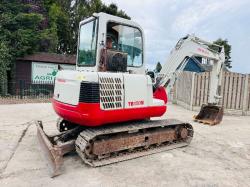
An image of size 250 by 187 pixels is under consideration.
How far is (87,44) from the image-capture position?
15.9 ft

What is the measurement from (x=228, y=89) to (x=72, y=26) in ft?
54.6

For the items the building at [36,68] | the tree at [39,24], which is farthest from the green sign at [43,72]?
the tree at [39,24]

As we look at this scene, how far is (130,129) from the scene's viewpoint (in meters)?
4.52

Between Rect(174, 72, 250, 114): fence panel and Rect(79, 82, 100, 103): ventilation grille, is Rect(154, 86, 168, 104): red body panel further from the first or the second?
Rect(174, 72, 250, 114): fence panel

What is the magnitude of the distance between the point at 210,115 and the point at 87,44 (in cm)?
504

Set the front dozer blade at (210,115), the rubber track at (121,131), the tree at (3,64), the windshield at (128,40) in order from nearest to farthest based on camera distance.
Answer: the rubber track at (121,131) → the windshield at (128,40) → the front dozer blade at (210,115) → the tree at (3,64)

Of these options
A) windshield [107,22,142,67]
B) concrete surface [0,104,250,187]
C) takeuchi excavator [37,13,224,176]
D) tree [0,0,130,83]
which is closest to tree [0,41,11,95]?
tree [0,0,130,83]

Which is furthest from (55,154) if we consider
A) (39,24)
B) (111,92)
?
(39,24)

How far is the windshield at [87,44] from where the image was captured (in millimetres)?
4574

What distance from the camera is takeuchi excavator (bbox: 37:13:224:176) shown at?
159 inches

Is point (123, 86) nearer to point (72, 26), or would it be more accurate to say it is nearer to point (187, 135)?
point (187, 135)

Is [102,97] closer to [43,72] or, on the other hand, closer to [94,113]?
[94,113]

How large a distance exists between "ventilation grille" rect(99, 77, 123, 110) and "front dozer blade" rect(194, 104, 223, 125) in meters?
4.34

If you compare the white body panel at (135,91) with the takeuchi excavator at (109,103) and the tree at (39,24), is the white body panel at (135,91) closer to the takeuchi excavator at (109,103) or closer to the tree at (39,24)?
the takeuchi excavator at (109,103)
